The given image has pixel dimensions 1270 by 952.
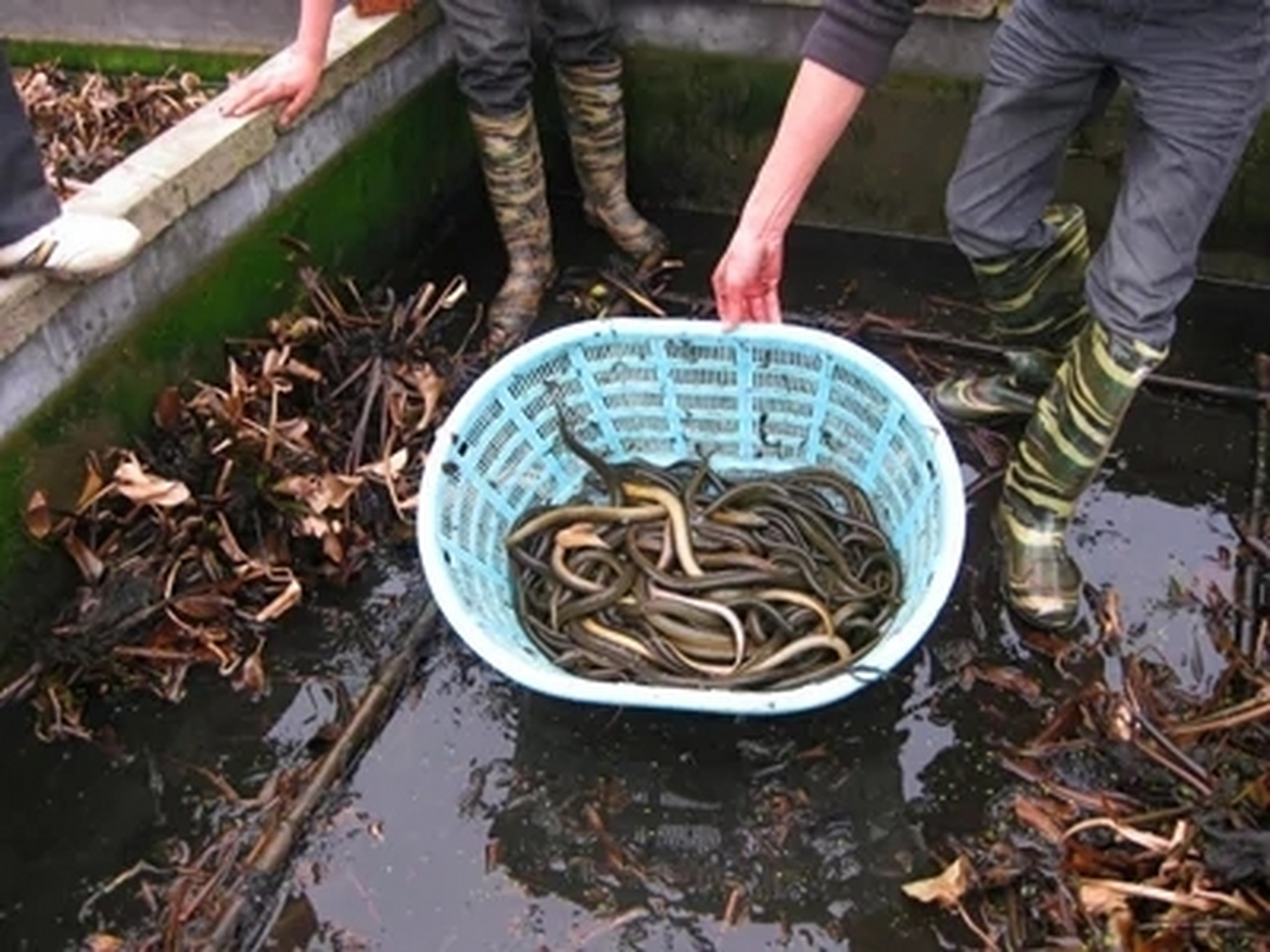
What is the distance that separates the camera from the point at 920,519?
3.18 metres

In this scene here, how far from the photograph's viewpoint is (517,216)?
4.61 meters

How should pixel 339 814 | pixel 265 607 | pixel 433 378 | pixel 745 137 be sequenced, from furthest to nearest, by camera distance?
pixel 745 137 < pixel 433 378 < pixel 265 607 < pixel 339 814

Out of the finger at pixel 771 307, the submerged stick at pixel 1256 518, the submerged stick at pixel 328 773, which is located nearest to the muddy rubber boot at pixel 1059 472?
the submerged stick at pixel 1256 518

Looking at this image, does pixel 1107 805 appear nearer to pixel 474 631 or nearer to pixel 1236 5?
pixel 474 631

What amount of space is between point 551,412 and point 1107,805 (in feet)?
5.84

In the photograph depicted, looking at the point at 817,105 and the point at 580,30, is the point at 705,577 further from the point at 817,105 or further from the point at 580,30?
the point at 580,30

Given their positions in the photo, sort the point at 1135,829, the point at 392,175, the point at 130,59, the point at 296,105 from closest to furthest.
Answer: the point at 1135,829
the point at 296,105
the point at 392,175
the point at 130,59

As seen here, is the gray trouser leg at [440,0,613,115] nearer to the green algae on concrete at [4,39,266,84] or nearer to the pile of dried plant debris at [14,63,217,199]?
the pile of dried plant debris at [14,63,217,199]

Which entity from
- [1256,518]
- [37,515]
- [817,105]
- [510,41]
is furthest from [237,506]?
[1256,518]

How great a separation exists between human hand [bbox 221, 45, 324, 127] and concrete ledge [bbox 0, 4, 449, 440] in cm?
5

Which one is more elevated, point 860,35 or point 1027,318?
point 860,35

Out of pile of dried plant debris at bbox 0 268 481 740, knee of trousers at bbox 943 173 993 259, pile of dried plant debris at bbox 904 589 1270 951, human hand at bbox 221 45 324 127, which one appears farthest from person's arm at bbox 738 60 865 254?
human hand at bbox 221 45 324 127

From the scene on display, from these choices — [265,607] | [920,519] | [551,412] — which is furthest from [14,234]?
[920,519]

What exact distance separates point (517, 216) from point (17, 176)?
1804 mm
